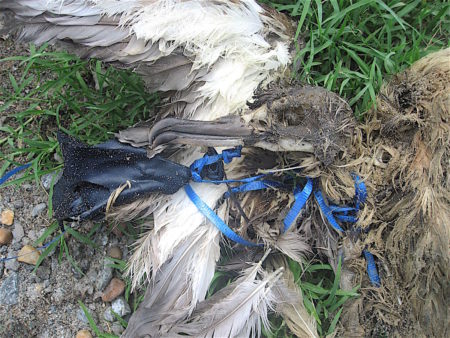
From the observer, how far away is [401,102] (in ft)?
6.36

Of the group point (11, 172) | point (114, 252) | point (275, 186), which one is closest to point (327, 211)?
point (275, 186)

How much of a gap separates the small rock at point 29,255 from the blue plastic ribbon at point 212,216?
916 millimetres

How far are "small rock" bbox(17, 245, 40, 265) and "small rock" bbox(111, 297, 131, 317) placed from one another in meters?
0.44

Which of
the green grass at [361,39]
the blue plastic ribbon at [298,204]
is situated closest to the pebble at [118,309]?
the blue plastic ribbon at [298,204]

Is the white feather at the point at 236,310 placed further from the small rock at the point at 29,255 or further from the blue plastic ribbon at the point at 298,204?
the small rock at the point at 29,255

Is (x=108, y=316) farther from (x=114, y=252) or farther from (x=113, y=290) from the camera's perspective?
(x=114, y=252)

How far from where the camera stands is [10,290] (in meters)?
2.44

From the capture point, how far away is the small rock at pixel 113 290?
243cm

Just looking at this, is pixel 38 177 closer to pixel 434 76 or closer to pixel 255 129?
pixel 255 129

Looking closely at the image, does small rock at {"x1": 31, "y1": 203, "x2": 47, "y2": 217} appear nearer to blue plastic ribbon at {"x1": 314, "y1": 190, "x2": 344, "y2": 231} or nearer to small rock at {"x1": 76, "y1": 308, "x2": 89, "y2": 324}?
small rock at {"x1": 76, "y1": 308, "x2": 89, "y2": 324}

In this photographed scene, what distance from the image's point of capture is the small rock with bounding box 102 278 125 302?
2.43 metres

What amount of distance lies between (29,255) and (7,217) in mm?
224

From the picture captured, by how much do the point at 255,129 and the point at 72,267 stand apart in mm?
1187

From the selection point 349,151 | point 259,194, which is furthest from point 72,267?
point 349,151
